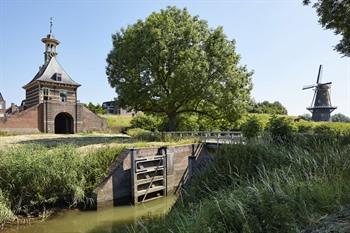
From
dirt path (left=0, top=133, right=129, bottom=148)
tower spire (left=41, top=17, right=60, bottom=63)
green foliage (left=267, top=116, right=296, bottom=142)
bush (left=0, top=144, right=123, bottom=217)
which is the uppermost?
tower spire (left=41, top=17, right=60, bottom=63)

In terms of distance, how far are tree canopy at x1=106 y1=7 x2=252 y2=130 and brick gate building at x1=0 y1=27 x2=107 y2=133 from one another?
11836 millimetres

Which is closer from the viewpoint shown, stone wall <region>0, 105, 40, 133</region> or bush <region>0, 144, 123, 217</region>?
bush <region>0, 144, 123, 217</region>

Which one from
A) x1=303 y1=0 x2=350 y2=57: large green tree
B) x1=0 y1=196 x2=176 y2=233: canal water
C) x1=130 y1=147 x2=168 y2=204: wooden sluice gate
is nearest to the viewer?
x1=303 y1=0 x2=350 y2=57: large green tree

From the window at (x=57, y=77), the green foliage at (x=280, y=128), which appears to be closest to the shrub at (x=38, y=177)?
the green foliage at (x=280, y=128)

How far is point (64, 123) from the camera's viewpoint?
37031 millimetres

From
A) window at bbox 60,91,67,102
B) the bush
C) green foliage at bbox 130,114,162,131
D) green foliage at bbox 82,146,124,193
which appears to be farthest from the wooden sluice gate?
window at bbox 60,91,67,102

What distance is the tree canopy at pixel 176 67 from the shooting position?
2342cm

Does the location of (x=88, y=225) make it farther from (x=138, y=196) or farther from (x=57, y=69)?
(x=57, y=69)

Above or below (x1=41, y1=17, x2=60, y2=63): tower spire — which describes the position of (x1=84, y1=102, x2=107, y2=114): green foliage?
below

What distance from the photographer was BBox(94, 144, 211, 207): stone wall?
565 inches

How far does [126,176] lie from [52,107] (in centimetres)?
2173

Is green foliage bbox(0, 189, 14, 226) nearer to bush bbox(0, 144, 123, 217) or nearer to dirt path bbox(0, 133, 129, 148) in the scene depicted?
bush bbox(0, 144, 123, 217)

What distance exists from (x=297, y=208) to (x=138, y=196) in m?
12.5

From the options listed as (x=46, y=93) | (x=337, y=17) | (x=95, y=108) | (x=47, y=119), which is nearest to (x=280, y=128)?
(x=337, y=17)
